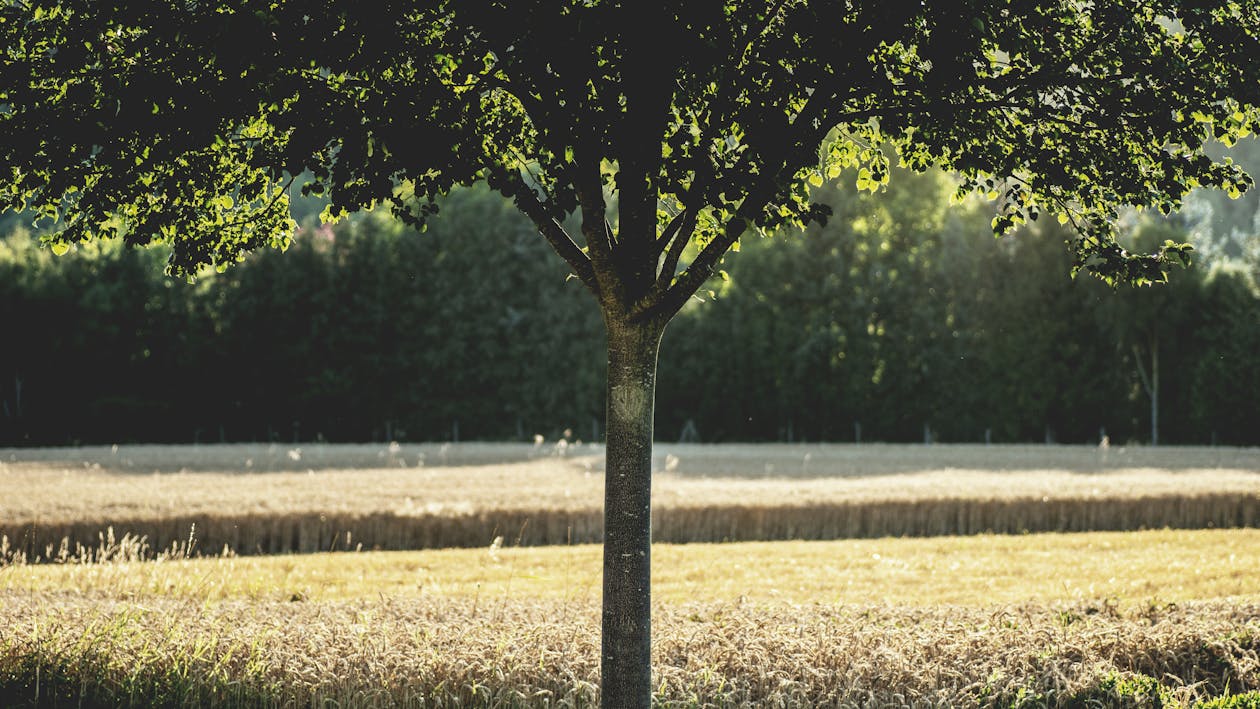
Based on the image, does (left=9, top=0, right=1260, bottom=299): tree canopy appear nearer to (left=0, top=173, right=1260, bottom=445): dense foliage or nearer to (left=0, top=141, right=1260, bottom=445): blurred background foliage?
(left=0, top=141, right=1260, bottom=445): blurred background foliage

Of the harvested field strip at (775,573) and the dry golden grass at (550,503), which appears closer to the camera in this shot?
the harvested field strip at (775,573)

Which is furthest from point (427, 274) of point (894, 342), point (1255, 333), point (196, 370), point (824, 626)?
point (824, 626)

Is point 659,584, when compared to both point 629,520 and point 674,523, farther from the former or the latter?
point 629,520

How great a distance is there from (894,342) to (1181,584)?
1501 inches

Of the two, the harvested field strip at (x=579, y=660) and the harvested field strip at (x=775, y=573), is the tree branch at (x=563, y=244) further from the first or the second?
the harvested field strip at (x=775, y=573)

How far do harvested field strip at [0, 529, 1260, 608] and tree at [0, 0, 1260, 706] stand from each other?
480cm

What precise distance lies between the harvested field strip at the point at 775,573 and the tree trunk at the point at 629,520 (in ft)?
13.8

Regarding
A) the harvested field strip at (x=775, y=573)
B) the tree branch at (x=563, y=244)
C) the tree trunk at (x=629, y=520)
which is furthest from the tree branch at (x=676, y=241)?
the harvested field strip at (x=775, y=573)

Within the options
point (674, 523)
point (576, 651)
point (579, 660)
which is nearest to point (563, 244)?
point (579, 660)

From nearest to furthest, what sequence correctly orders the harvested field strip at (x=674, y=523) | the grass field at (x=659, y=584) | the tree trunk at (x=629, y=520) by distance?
the tree trunk at (x=629, y=520) < the grass field at (x=659, y=584) < the harvested field strip at (x=674, y=523)

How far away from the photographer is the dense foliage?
49.7m

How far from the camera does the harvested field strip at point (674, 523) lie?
19.5 metres

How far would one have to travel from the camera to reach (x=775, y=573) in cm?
1688

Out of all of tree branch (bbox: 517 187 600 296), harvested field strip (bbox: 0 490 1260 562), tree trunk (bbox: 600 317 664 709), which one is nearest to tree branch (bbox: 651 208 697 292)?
tree trunk (bbox: 600 317 664 709)
